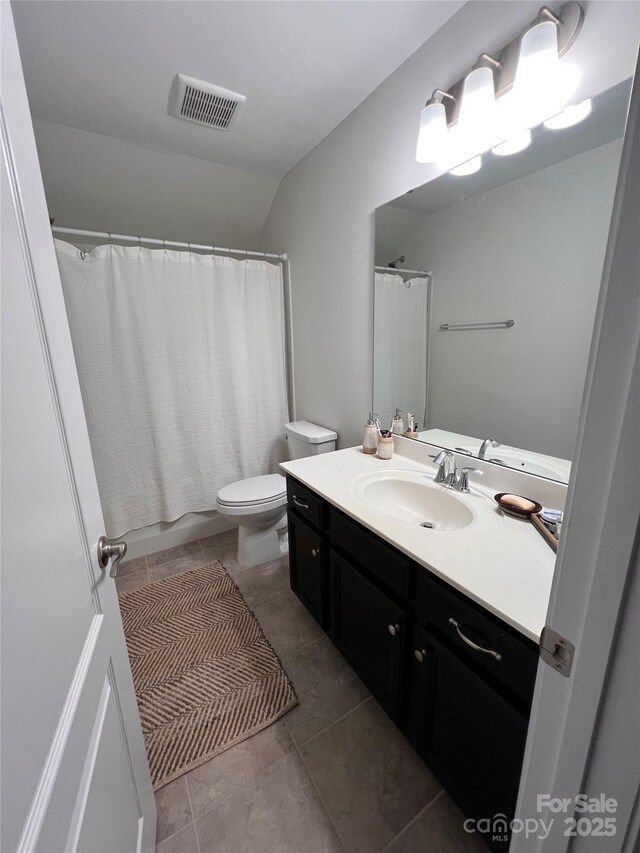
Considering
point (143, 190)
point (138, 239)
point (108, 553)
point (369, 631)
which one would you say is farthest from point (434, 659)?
point (143, 190)

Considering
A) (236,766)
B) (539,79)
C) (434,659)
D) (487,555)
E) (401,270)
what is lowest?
(236,766)

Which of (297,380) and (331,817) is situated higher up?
(297,380)

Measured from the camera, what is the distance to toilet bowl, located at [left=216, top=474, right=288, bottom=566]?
76.0 inches

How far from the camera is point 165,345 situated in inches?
82.4

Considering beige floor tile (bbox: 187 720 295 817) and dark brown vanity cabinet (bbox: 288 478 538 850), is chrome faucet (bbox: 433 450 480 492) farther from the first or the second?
beige floor tile (bbox: 187 720 295 817)

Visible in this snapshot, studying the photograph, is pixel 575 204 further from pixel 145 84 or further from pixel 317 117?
pixel 145 84

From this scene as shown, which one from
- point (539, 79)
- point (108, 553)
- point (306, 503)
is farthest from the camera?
point (306, 503)

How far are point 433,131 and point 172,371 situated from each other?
182 cm

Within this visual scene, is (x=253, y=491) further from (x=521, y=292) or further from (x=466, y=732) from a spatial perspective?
(x=521, y=292)

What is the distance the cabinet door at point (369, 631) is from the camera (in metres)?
1.05

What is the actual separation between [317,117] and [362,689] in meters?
2.68

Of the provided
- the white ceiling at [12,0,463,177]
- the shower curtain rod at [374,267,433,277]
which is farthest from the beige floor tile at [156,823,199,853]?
the white ceiling at [12,0,463,177]

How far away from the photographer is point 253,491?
2027 mm

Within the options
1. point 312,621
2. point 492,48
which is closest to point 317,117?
point 492,48
